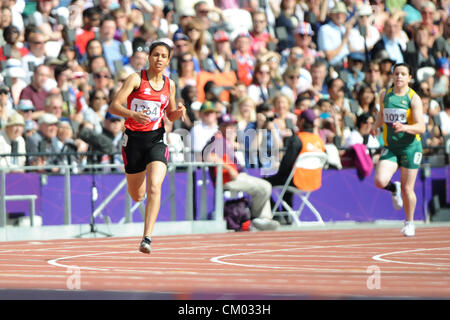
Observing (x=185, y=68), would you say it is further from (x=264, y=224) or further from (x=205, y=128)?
(x=264, y=224)

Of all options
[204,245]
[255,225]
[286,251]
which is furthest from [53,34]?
[286,251]

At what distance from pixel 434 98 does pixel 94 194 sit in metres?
8.19

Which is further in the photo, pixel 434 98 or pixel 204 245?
pixel 434 98

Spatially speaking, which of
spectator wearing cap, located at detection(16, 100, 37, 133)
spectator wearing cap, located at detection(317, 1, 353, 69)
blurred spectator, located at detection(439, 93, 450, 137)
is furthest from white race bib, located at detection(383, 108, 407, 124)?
spectator wearing cap, located at detection(317, 1, 353, 69)

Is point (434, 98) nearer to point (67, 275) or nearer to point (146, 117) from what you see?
point (146, 117)

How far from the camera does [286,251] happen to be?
45.7ft

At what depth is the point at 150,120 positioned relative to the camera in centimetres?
1280

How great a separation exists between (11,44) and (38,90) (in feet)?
3.13

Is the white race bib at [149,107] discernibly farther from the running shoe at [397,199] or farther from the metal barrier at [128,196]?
the running shoe at [397,199]

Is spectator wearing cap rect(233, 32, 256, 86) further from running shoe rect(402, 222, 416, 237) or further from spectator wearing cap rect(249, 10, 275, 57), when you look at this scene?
running shoe rect(402, 222, 416, 237)

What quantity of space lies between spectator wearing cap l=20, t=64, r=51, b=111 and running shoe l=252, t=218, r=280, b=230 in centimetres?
364

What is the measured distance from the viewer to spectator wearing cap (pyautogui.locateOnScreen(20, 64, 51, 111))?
18.9 metres

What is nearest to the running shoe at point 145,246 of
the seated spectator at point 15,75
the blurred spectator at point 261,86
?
the seated spectator at point 15,75

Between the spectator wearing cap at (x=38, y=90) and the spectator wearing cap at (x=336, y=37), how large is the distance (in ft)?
20.6
